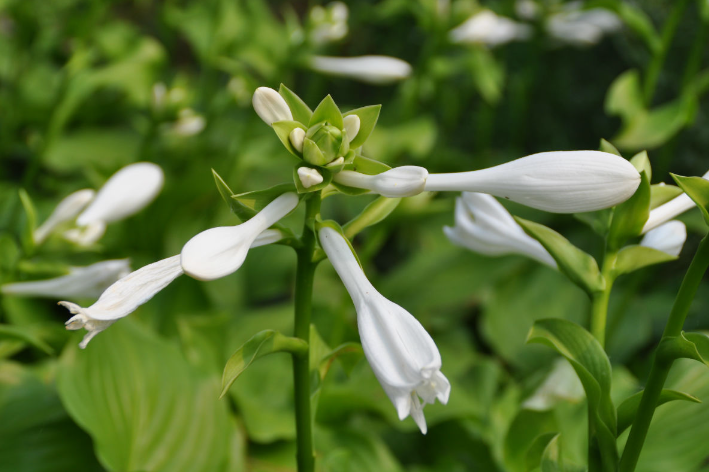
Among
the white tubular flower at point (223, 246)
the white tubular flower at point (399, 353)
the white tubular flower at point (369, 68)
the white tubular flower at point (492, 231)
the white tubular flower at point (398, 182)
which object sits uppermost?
the white tubular flower at point (398, 182)

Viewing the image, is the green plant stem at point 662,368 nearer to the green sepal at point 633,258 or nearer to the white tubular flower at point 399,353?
the green sepal at point 633,258

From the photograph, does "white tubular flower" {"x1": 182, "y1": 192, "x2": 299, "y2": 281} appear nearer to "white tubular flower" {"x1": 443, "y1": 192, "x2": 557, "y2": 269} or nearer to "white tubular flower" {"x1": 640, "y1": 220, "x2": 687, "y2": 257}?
"white tubular flower" {"x1": 443, "y1": 192, "x2": 557, "y2": 269}

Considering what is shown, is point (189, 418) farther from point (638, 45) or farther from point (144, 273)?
point (638, 45)

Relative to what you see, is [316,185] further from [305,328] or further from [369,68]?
[369,68]

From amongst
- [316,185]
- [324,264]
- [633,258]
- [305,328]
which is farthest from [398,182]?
[324,264]

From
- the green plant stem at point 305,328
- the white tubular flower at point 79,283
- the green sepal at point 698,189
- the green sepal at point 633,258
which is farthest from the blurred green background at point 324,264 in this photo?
the green sepal at point 698,189

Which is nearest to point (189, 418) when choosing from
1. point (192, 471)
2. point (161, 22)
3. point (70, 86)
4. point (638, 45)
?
point (192, 471)
